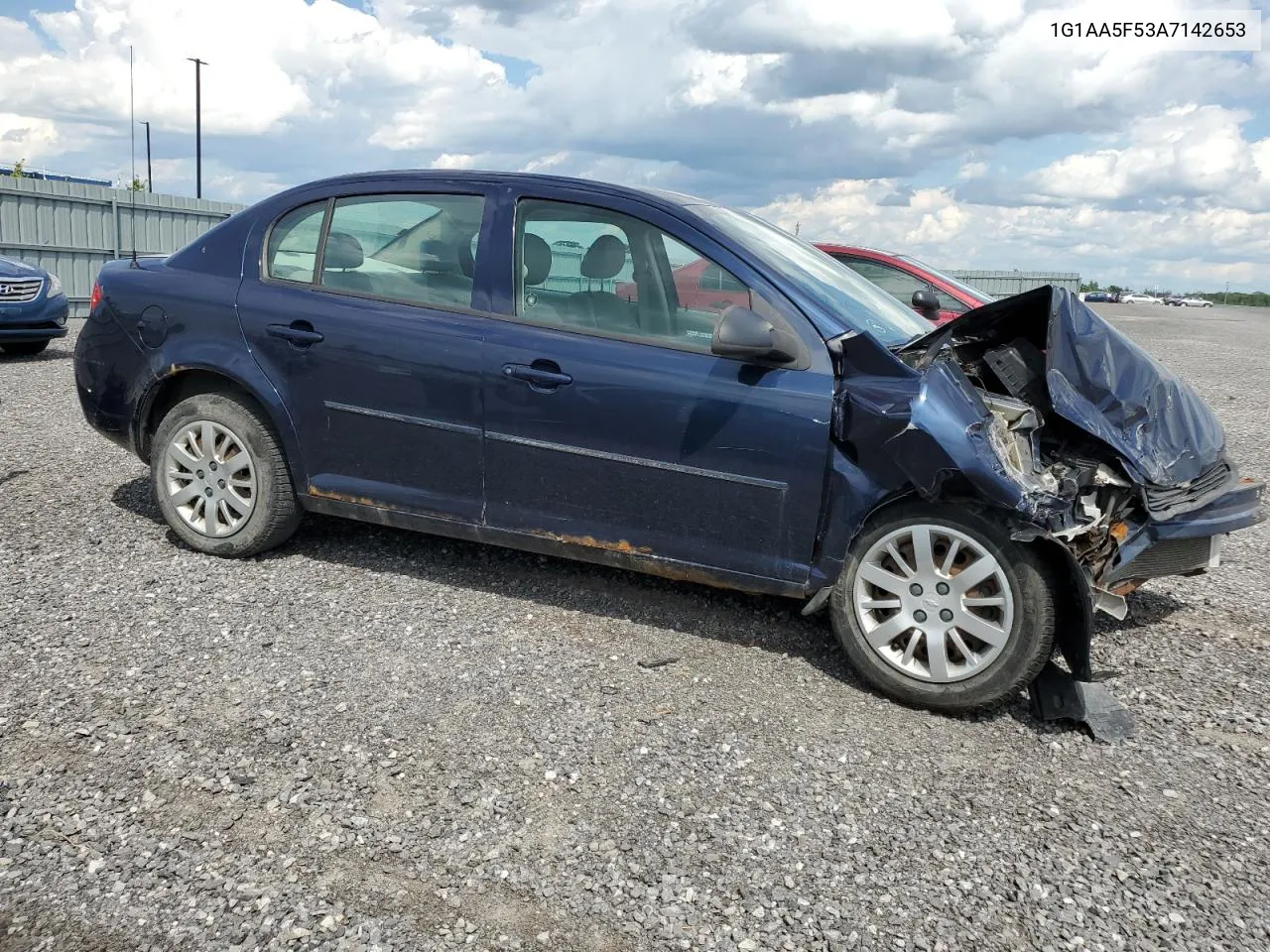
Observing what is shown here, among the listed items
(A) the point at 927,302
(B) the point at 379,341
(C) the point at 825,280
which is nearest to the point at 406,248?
(B) the point at 379,341

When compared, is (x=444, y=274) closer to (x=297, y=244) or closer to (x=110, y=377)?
(x=297, y=244)

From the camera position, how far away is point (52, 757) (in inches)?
128

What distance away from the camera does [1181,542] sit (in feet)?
13.2

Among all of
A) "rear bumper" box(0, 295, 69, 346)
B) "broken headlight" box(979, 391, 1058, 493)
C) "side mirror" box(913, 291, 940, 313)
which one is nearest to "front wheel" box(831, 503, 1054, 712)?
"broken headlight" box(979, 391, 1058, 493)

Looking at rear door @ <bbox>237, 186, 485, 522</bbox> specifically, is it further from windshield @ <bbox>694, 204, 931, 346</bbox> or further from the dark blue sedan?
windshield @ <bbox>694, 204, 931, 346</bbox>

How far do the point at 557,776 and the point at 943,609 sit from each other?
1.49 m

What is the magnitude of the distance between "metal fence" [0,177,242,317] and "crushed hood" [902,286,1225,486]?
49.7ft

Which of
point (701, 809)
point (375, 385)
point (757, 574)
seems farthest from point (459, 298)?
point (701, 809)

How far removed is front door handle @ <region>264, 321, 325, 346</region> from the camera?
183 inches

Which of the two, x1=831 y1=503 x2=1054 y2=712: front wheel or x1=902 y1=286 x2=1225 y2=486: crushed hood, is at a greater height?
x1=902 y1=286 x2=1225 y2=486: crushed hood

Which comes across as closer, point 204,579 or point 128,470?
point 204,579

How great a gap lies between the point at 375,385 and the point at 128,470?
9.64 feet

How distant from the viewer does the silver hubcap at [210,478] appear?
4910 mm

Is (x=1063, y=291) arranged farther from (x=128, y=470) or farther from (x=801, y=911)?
(x=128, y=470)
